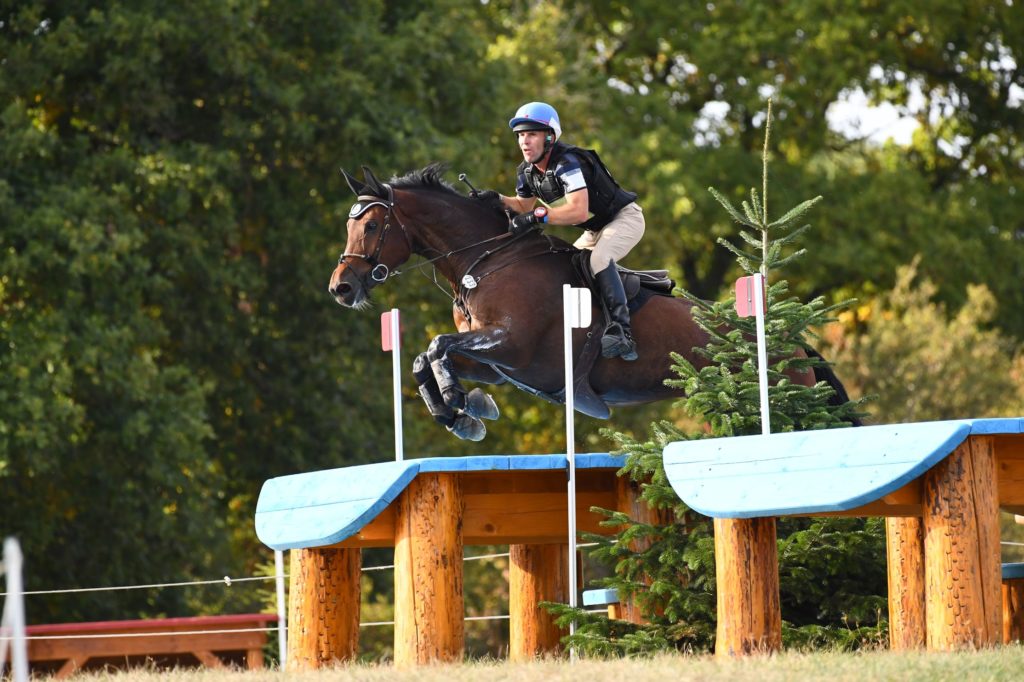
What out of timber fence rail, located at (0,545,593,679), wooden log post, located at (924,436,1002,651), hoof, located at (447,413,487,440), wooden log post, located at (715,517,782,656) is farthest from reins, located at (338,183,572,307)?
timber fence rail, located at (0,545,593,679)

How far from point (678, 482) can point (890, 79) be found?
2439 centimetres

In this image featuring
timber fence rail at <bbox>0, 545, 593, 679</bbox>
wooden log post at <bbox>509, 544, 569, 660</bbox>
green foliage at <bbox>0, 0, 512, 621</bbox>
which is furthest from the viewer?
green foliage at <bbox>0, 0, 512, 621</bbox>

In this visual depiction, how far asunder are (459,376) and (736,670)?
321cm

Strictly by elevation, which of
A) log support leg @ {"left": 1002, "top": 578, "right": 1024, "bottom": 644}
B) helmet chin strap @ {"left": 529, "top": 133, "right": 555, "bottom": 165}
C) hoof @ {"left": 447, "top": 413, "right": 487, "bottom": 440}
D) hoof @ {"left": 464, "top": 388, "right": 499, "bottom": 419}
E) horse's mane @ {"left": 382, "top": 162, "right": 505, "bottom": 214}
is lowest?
log support leg @ {"left": 1002, "top": 578, "right": 1024, "bottom": 644}

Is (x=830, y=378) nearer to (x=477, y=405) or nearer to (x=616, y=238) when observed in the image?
(x=616, y=238)

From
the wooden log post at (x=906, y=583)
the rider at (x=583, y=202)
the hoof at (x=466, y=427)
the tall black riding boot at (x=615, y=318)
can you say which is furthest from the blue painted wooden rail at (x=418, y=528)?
the wooden log post at (x=906, y=583)

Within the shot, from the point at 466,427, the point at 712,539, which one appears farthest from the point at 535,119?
the point at 712,539

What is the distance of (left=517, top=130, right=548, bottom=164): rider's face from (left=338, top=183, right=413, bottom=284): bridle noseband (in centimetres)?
82

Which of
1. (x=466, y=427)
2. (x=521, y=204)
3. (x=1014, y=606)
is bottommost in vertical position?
(x=1014, y=606)

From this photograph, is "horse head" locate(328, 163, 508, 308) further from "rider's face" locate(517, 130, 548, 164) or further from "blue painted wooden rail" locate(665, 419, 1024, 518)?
"blue painted wooden rail" locate(665, 419, 1024, 518)

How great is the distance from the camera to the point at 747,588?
752 cm

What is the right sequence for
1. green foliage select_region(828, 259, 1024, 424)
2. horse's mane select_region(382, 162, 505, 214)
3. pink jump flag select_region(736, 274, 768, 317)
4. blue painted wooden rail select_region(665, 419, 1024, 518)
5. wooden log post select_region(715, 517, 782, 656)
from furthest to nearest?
green foliage select_region(828, 259, 1024, 424) < horse's mane select_region(382, 162, 505, 214) < pink jump flag select_region(736, 274, 768, 317) < wooden log post select_region(715, 517, 782, 656) < blue painted wooden rail select_region(665, 419, 1024, 518)

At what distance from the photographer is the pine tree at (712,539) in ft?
27.9

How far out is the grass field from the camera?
20.4 feet
